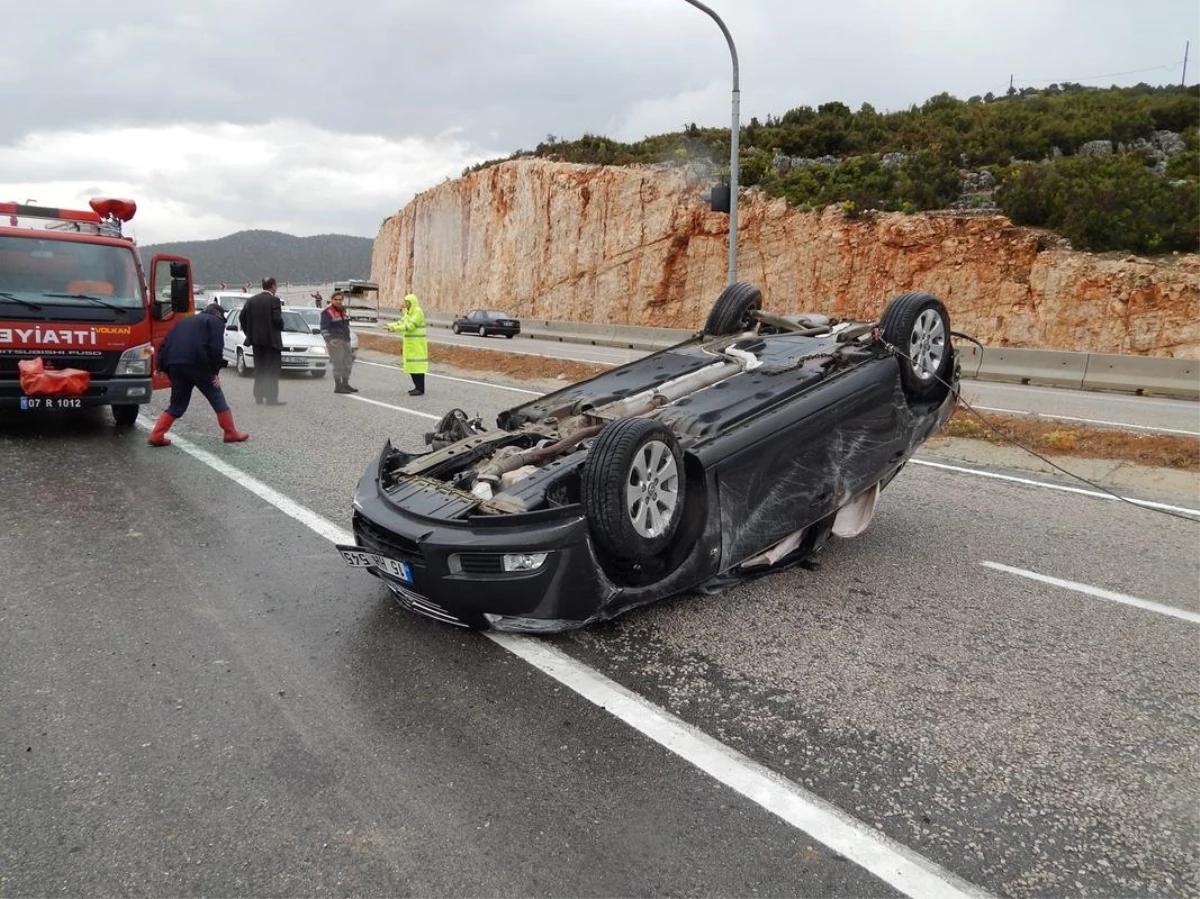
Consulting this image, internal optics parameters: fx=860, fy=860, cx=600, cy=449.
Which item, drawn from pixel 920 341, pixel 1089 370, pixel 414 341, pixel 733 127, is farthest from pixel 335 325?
pixel 1089 370

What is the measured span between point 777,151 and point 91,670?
104 feet

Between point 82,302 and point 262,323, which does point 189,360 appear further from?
point 262,323

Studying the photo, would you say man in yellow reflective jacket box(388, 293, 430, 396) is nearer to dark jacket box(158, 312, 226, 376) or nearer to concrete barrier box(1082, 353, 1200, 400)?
dark jacket box(158, 312, 226, 376)

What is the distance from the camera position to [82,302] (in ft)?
27.2

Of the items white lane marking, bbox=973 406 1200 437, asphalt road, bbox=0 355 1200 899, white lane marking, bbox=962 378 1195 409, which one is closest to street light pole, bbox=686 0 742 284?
white lane marking, bbox=973 406 1200 437

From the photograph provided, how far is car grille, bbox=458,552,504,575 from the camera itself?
3.62 meters

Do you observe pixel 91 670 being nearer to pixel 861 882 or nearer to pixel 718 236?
pixel 861 882

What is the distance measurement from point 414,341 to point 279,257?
15775 cm

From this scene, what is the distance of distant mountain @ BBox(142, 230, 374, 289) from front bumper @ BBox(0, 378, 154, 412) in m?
130

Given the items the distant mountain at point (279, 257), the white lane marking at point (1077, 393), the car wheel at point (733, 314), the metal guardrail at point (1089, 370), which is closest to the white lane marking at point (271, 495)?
the car wheel at point (733, 314)

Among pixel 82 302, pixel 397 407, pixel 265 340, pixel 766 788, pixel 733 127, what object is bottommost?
pixel 766 788

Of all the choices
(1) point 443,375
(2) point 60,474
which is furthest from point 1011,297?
(2) point 60,474

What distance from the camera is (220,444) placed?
866 centimetres

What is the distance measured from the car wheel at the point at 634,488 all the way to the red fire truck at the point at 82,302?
6.58 metres
